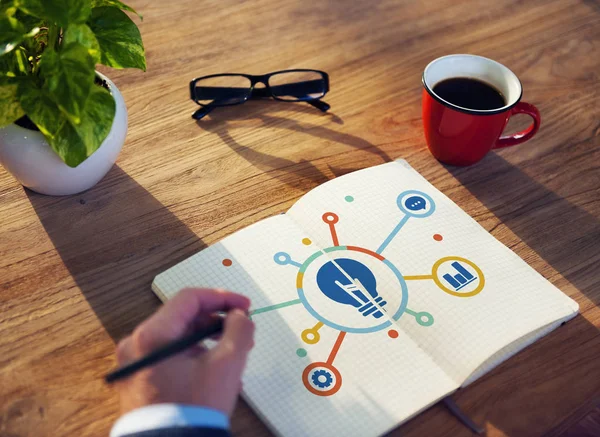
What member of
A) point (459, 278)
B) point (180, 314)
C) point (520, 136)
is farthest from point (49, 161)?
point (520, 136)

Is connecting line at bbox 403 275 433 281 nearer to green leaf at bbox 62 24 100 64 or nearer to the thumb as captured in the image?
the thumb

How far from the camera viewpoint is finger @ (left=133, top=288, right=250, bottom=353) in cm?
63

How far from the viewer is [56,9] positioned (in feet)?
2.33

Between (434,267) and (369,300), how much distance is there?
3.9 inches

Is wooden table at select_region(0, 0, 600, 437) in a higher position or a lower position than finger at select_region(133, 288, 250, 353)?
lower

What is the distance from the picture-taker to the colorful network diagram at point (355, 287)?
771mm

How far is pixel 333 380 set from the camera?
28.5 inches

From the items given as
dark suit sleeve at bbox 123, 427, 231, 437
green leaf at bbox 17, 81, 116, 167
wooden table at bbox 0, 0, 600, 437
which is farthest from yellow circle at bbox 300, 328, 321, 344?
green leaf at bbox 17, 81, 116, 167

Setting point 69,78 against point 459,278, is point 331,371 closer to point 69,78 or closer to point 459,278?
point 459,278

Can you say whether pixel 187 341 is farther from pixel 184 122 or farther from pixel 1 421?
pixel 184 122

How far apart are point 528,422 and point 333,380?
0.21m

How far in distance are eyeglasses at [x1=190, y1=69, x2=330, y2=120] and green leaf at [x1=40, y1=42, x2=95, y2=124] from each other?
1.05 feet

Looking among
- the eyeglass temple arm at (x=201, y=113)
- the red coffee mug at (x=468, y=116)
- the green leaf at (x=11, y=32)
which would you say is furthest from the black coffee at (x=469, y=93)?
the green leaf at (x=11, y=32)

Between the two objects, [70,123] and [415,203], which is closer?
[70,123]
